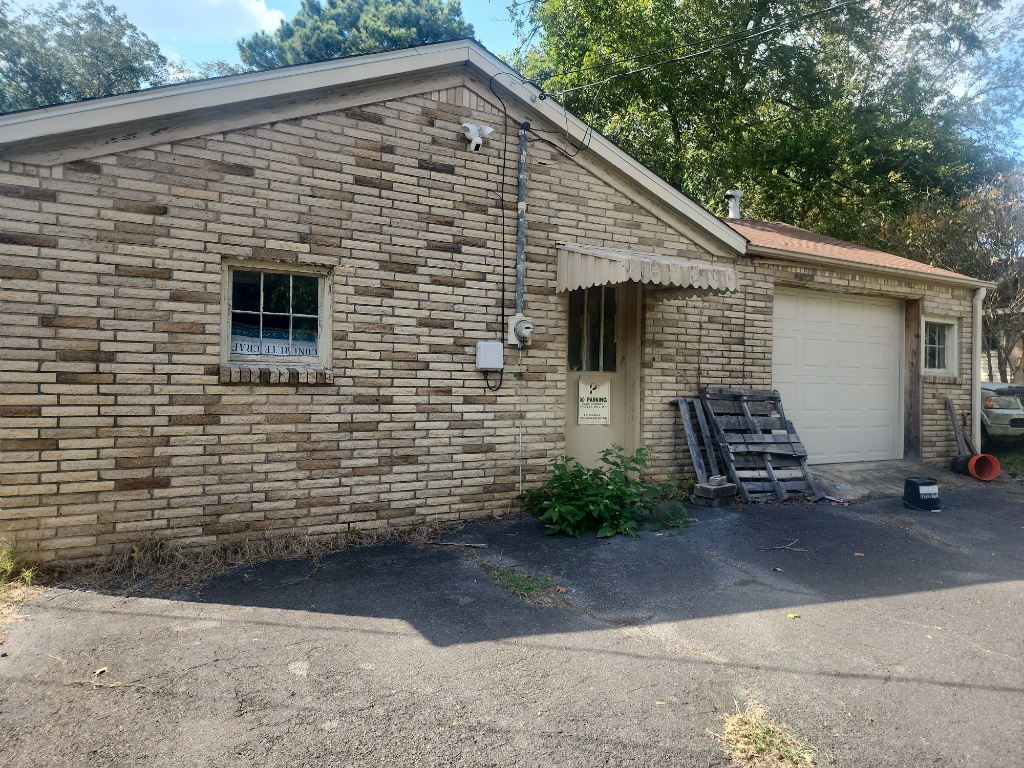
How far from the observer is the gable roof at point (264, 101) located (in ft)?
15.1

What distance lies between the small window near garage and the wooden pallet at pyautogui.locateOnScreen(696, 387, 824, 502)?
1.26 metres

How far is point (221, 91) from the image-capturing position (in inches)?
202

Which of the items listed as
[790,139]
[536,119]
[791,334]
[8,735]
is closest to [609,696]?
[8,735]

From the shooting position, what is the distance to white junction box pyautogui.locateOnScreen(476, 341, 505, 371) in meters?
6.26

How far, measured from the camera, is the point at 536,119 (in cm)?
674

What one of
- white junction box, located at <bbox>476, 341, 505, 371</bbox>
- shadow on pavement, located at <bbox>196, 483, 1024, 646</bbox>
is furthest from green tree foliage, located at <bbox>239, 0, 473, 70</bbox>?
shadow on pavement, located at <bbox>196, 483, 1024, 646</bbox>

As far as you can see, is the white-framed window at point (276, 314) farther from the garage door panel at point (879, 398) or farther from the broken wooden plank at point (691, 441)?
the garage door panel at point (879, 398)

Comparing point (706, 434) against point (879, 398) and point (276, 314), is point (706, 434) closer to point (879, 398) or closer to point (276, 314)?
point (879, 398)

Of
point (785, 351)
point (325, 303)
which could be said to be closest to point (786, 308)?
point (785, 351)

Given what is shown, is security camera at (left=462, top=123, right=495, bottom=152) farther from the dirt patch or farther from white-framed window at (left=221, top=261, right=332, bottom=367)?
the dirt patch

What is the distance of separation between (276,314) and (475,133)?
2.52 meters

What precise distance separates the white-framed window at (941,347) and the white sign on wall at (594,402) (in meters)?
5.85

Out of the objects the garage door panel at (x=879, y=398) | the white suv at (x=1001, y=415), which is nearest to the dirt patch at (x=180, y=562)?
the garage door panel at (x=879, y=398)

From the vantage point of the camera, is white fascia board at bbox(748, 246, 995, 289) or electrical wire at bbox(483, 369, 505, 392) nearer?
electrical wire at bbox(483, 369, 505, 392)
